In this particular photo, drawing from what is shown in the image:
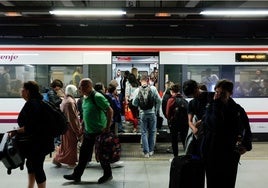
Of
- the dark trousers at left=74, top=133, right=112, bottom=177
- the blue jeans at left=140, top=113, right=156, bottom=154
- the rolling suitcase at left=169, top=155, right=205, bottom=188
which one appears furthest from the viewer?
the blue jeans at left=140, top=113, right=156, bottom=154

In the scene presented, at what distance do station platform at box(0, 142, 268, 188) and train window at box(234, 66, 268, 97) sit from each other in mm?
2078

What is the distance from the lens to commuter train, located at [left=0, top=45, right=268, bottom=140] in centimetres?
888

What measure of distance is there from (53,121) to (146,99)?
3.23m

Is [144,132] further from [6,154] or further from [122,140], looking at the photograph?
[6,154]

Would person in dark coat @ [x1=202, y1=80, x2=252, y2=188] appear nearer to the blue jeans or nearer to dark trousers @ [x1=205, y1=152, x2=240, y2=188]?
dark trousers @ [x1=205, y1=152, x2=240, y2=188]

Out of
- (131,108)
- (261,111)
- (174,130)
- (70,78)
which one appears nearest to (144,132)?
(174,130)

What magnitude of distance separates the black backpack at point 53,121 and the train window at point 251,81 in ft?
19.0

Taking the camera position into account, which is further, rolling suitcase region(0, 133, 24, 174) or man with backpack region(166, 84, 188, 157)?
man with backpack region(166, 84, 188, 157)

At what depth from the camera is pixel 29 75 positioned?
351 inches

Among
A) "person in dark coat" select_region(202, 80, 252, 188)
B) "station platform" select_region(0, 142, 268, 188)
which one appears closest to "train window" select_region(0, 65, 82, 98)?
"station platform" select_region(0, 142, 268, 188)

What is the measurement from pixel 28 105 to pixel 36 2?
7951mm

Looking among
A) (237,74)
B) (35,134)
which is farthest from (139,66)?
(35,134)

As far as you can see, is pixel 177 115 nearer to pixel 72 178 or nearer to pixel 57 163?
pixel 57 163

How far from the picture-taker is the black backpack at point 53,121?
174 inches
